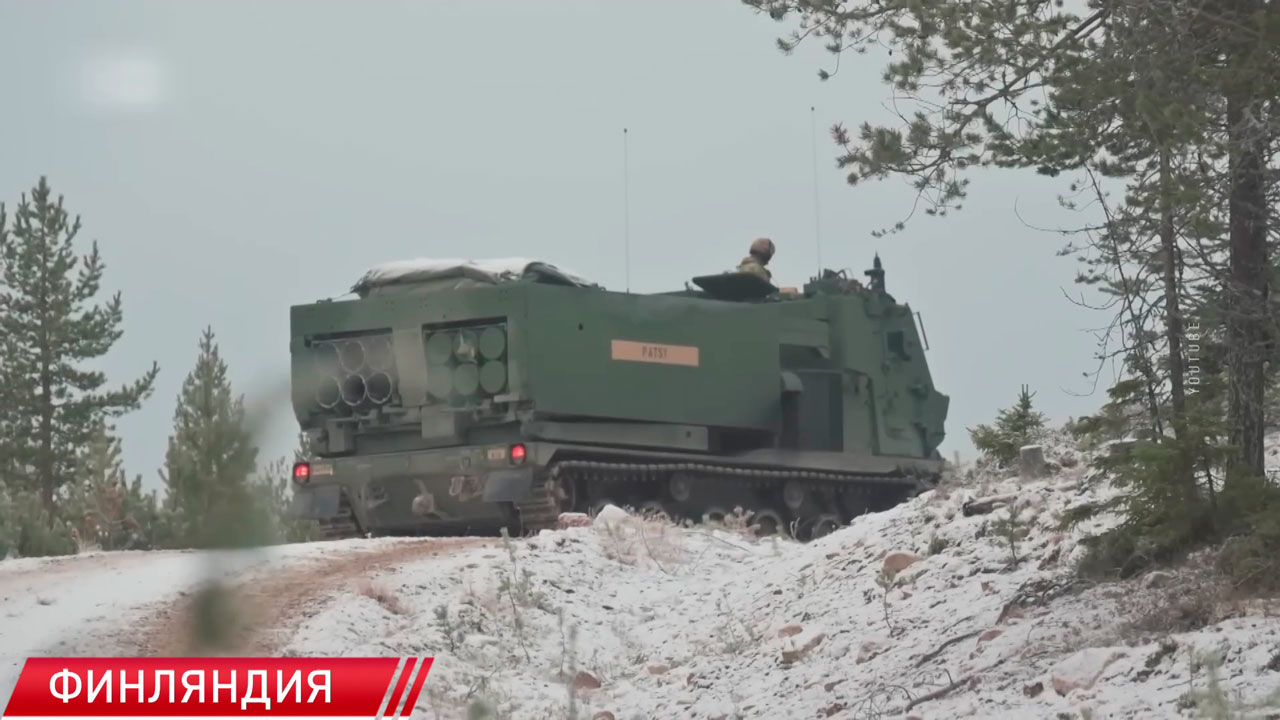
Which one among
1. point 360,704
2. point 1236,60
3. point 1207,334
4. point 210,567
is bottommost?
point 360,704

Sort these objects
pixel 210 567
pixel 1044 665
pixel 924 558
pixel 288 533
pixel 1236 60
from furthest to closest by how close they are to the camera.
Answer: pixel 924 558, pixel 1236 60, pixel 1044 665, pixel 288 533, pixel 210 567

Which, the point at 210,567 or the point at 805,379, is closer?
the point at 210,567

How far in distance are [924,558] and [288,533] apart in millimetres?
7397

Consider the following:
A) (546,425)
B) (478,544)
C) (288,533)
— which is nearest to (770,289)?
(546,425)

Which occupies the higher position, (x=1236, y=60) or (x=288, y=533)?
(x=1236, y=60)

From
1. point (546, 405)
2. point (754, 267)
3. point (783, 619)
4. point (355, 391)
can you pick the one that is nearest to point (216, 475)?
point (783, 619)

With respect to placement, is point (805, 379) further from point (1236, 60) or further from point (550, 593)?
point (1236, 60)

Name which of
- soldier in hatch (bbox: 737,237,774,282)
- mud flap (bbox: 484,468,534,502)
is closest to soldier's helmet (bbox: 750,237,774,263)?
soldier in hatch (bbox: 737,237,774,282)

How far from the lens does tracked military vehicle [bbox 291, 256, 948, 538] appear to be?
16.5 metres

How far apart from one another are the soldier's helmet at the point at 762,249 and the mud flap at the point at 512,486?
4.58m

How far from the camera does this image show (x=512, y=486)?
16094 millimetres

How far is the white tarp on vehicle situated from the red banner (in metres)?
8.30

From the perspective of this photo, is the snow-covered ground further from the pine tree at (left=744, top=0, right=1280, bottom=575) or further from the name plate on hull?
the name plate on hull

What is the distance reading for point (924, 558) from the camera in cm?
950
